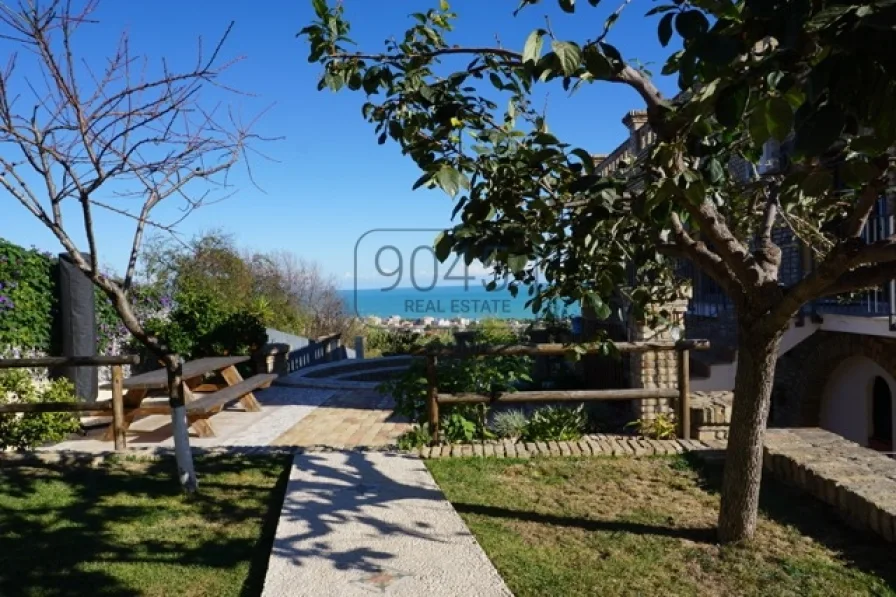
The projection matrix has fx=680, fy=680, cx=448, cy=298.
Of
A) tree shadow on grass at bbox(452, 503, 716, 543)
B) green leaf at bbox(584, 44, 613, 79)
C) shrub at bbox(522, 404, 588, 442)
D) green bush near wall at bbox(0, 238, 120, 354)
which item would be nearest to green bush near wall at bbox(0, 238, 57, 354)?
green bush near wall at bbox(0, 238, 120, 354)

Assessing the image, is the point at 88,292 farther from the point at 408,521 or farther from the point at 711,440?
the point at 711,440

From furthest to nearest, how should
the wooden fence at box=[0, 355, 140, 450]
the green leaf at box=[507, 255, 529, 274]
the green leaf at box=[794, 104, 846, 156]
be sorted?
the wooden fence at box=[0, 355, 140, 450]
the green leaf at box=[507, 255, 529, 274]
the green leaf at box=[794, 104, 846, 156]

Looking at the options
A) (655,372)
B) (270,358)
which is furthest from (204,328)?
(655,372)

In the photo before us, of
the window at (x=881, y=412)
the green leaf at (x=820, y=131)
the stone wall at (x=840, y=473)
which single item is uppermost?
the green leaf at (x=820, y=131)

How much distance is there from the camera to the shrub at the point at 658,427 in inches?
250

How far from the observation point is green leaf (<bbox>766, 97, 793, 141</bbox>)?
1.34 m

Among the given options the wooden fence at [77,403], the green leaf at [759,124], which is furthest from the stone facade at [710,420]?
the green leaf at [759,124]

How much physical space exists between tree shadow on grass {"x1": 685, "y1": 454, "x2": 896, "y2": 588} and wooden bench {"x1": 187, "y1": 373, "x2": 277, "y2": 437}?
13.7ft

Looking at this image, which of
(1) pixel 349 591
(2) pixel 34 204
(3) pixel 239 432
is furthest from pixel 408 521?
(3) pixel 239 432

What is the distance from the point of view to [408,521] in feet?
12.9

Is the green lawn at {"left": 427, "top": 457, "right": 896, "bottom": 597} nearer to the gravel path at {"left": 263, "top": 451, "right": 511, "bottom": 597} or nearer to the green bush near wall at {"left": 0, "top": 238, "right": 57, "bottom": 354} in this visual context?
the gravel path at {"left": 263, "top": 451, "right": 511, "bottom": 597}

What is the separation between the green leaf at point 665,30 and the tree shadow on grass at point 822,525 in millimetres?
2755

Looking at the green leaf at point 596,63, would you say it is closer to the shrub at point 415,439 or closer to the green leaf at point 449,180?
the green leaf at point 449,180

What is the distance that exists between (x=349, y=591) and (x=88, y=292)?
6.30m
